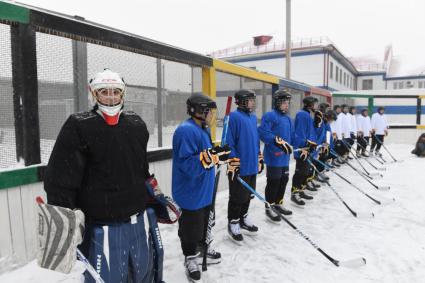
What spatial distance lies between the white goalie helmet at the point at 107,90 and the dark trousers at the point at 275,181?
3211mm

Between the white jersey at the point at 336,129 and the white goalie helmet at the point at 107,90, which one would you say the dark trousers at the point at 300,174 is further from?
the white goalie helmet at the point at 107,90

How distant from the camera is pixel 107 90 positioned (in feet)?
6.16

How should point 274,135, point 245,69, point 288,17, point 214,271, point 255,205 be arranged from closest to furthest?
1. point 214,271
2. point 274,135
3. point 255,205
4. point 245,69
5. point 288,17

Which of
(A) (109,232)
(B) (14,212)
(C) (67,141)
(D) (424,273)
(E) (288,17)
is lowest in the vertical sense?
(D) (424,273)

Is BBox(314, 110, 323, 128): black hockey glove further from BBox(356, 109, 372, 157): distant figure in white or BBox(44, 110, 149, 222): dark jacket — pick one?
BBox(356, 109, 372, 157): distant figure in white

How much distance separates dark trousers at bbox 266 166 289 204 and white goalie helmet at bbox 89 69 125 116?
3.21 m

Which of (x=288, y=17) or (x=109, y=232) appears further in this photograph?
(x=288, y=17)

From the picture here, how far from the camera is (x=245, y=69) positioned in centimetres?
673

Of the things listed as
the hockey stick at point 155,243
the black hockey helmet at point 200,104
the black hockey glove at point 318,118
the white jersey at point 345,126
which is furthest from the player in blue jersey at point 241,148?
the white jersey at point 345,126

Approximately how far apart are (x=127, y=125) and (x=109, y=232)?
2.07 ft

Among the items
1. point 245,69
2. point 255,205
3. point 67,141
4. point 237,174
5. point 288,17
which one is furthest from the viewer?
point 288,17

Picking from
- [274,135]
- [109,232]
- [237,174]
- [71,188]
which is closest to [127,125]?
[71,188]

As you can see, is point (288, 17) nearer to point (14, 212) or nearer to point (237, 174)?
point (237, 174)

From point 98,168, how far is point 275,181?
3.31 m
